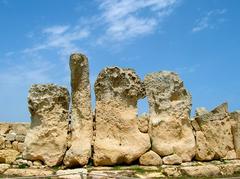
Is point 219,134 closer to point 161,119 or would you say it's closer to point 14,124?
point 161,119

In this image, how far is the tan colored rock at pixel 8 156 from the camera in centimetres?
1388

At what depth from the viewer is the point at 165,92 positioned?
1382 cm

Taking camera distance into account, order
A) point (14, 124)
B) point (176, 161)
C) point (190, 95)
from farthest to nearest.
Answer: point (14, 124) < point (190, 95) < point (176, 161)

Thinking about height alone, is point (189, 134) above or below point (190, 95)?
below

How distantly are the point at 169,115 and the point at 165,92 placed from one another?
0.75 meters

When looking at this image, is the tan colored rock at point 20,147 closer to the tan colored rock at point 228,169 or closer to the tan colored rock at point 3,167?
the tan colored rock at point 3,167

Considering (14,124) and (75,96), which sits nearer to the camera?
(75,96)

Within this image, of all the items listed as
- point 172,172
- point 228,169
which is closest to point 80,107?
point 172,172

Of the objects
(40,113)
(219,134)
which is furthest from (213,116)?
(40,113)

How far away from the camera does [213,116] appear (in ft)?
45.9

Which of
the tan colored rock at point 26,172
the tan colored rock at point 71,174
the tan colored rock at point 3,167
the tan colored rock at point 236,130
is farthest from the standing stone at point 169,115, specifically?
the tan colored rock at point 3,167

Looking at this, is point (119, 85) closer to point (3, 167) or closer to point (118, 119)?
point (118, 119)

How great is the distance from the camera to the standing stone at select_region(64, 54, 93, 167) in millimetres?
13320

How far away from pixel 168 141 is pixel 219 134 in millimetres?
1720
